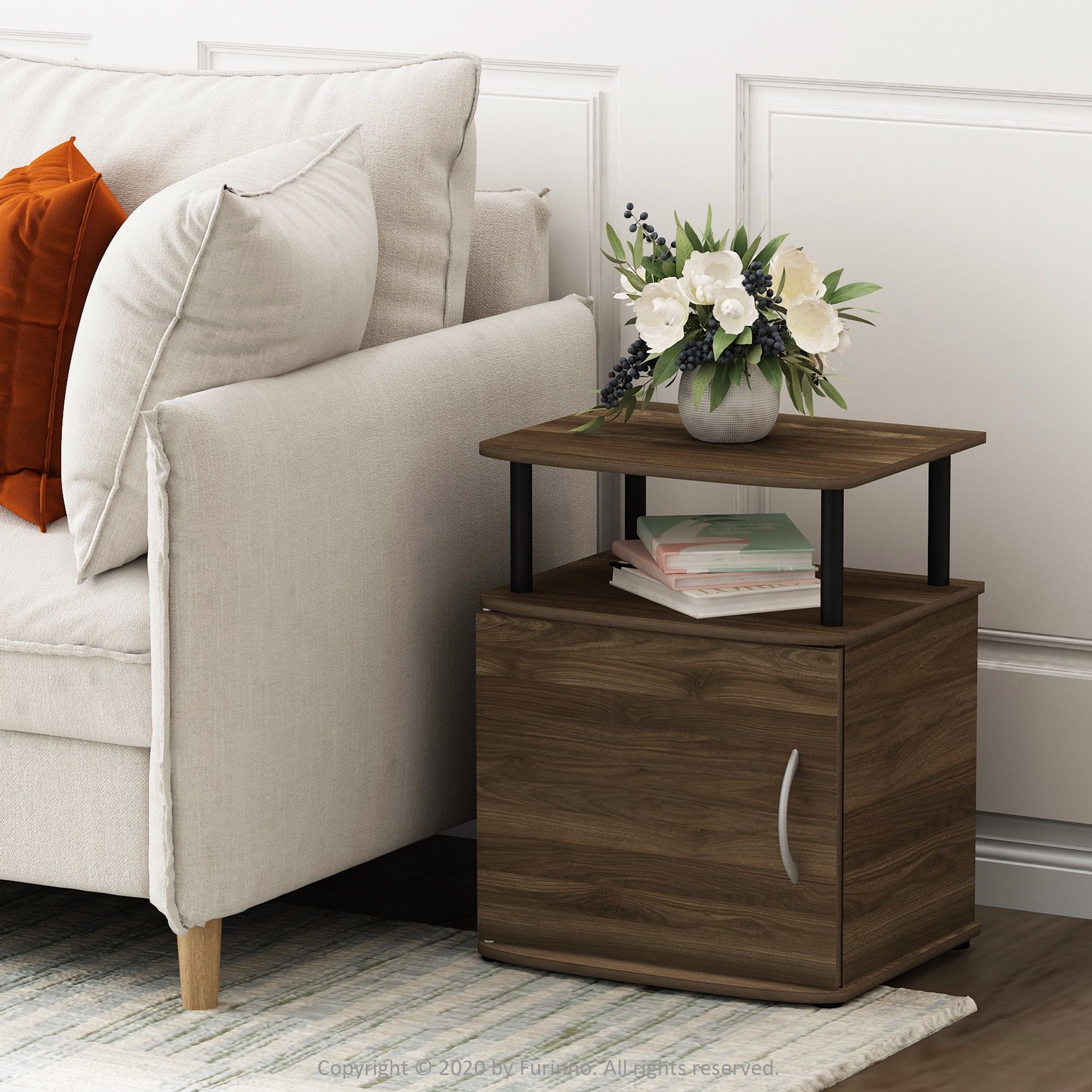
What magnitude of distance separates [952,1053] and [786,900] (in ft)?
0.73

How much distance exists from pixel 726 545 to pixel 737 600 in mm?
87

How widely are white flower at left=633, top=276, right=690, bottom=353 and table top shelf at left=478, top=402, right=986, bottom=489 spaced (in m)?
0.12

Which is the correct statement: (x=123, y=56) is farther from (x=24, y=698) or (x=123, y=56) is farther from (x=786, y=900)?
(x=786, y=900)

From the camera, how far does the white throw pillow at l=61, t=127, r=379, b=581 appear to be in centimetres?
192

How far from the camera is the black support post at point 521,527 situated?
211 centimetres

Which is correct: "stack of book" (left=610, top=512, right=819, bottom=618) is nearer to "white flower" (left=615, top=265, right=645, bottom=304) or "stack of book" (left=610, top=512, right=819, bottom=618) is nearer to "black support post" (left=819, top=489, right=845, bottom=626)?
"black support post" (left=819, top=489, right=845, bottom=626)

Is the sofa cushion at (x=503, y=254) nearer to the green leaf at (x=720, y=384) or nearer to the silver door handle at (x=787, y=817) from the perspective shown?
the green leaf at (x=720, y=384)

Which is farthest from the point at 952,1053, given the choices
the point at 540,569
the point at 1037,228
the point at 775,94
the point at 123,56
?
the point at 123,56

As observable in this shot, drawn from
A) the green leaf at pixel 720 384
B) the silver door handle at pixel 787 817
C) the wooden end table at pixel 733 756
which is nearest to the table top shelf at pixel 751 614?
the wooden end table at pixel 733 756

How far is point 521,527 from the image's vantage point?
211cm

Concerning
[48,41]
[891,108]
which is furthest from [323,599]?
[48,41]

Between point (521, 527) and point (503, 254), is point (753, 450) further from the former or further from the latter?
point (503, 254)

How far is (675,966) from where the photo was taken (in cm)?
207

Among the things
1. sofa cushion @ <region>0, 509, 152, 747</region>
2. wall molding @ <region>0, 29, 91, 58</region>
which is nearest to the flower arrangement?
sofa cushion @ <region>0, 509, 152, 747</region>
